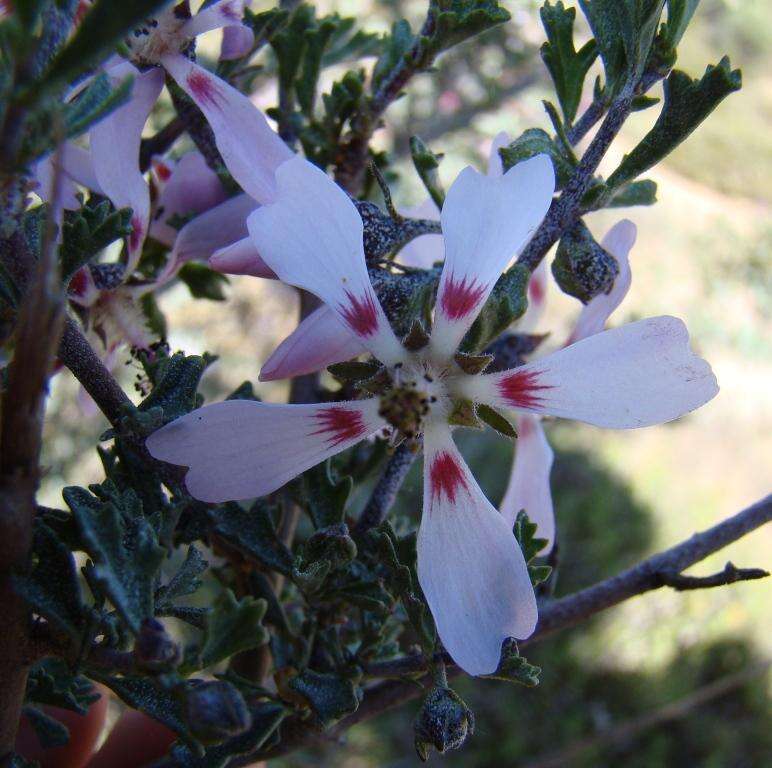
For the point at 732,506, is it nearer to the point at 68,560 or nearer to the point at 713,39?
the point at 68,560

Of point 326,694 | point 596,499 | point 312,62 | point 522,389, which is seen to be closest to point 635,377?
point 522,389

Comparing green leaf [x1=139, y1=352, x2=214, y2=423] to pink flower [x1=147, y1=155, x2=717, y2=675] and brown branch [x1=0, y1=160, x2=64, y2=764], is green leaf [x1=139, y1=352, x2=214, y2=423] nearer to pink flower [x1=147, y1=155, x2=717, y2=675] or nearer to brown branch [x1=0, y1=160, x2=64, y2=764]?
pink flower [x1=147, y1=155, x2=717, y2=675]

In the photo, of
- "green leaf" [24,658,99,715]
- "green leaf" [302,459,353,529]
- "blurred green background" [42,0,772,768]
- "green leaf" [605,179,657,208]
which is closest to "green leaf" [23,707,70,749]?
"green leaf" [24,658,99,715]

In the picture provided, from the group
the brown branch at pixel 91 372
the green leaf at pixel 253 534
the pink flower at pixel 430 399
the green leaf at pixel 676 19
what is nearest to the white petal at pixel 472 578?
the pink flower at pixel 430 399

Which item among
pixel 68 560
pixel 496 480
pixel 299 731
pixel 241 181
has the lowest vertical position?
pixel 496 480

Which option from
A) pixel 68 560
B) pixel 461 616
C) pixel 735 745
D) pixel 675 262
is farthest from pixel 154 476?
pixel 675 262

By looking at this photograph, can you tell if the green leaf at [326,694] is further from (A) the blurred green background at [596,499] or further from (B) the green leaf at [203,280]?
(A) the blurred green background at [596,499]
